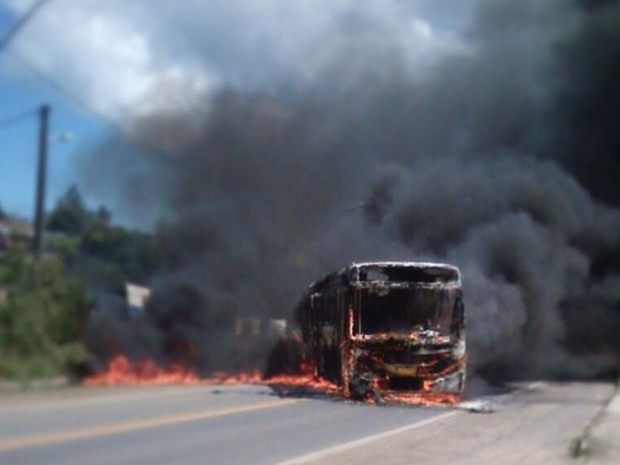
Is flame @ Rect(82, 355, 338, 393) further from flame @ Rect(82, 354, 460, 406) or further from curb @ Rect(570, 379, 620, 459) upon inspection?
curb @ Rect(570, 379, 620, 459)

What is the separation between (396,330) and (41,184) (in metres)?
7.44

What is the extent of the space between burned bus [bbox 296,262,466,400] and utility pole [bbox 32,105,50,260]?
6.30m

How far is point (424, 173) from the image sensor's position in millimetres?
31484

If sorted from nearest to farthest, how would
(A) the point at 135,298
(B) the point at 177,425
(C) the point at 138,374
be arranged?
(B) the point at 177,425 → (C) the point at 138,374 → (A) the point at 135,298

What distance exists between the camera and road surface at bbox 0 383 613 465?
13.4 meters

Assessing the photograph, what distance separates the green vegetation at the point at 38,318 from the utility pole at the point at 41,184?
1.03 ft

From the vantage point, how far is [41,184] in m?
19.1

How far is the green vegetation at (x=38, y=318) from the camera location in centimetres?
1767

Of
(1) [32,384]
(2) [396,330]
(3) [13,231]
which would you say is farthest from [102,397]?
(2) [396,330]

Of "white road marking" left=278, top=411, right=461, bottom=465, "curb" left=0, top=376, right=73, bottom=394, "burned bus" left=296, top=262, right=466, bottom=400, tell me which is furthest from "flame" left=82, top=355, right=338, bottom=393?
"white road marking" left=278, top=411, right=461, bottom=465

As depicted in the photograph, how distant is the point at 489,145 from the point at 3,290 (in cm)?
2090

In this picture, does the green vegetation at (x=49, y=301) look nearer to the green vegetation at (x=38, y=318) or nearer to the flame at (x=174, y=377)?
the green vegetation at (x=38, y=318)

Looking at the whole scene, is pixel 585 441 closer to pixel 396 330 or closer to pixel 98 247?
pixel 396 330

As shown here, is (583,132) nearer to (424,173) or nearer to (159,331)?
(424,173)
